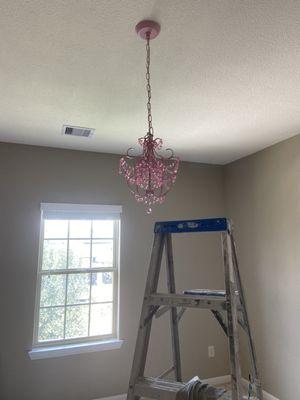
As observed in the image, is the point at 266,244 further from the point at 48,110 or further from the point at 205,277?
the point at 48,110

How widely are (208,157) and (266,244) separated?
4.05ft

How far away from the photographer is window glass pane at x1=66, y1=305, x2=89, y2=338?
3.05 m

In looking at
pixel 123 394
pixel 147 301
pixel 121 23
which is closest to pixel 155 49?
pixel 121 23

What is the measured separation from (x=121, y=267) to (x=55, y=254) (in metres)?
0.73

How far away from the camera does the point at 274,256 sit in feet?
10.0

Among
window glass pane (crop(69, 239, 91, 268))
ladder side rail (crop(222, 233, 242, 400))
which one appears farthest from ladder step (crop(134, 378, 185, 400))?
window glass pane (crop(69, 239, 91, 268))

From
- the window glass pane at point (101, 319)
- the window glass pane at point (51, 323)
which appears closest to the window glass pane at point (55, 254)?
the window glass pane at point (51, 323)

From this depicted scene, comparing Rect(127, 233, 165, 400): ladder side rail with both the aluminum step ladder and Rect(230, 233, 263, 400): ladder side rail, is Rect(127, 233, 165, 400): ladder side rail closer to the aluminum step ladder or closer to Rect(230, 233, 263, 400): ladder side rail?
the aluminum step ladder

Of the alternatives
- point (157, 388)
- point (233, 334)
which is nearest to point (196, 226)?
point (233, 334)

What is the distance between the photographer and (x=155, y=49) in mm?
1577

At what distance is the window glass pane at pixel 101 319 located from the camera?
3.14 metres

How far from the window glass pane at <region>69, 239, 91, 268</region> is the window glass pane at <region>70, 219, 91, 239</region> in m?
0.07

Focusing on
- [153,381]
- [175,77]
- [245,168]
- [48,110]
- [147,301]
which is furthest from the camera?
[245,168]

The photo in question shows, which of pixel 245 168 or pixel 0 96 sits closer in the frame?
pixel 0 96
